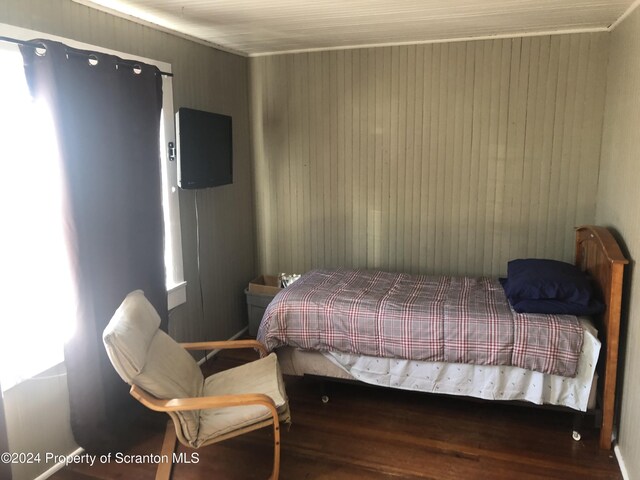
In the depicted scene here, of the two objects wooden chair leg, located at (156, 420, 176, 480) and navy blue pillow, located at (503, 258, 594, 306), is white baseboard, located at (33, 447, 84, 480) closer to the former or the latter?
wooden chair leg, located at (156, 420, 176, 480)

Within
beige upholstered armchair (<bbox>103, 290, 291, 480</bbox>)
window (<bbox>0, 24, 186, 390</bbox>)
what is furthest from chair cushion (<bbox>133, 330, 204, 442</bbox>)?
window (<bbox>0, 24, 186, 390</bbox>)

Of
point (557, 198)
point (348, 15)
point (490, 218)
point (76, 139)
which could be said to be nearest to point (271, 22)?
point (348, 15)

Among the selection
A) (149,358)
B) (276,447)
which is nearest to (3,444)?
(149,358)

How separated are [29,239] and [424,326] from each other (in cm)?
215

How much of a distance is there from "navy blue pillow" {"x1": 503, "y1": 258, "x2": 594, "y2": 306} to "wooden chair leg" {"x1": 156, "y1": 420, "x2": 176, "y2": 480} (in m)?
2.02

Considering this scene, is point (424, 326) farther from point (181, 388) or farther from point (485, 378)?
point (181, 388)

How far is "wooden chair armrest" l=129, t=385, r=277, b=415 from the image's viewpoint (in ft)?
7.19

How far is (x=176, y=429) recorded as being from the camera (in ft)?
7.34

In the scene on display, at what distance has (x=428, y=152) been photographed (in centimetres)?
407

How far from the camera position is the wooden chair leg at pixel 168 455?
2.33 m

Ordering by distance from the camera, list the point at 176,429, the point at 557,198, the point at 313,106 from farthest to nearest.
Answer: the point at 313,106 < the point at 557,198 < the point at 176,429

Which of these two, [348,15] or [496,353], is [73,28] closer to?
[348,15]

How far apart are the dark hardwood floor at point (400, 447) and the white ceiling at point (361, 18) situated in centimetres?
242

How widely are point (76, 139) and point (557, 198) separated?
3294 mm
